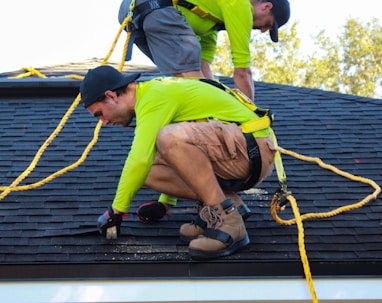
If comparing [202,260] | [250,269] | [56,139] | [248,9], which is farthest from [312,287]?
[56,139]

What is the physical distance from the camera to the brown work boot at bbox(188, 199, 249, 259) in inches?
123

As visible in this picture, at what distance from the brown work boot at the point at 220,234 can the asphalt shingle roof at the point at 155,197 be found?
0.16ft

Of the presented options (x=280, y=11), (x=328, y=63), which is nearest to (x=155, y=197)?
(x=280, y=11)

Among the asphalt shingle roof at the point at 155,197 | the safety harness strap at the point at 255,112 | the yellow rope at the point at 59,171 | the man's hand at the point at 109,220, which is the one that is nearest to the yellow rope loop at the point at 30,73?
the asphalt shingle roof at the point at 155,197

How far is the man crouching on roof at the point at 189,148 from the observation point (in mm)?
3105

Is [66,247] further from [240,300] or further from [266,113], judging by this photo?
[266,113]

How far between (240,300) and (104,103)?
3.76 feet

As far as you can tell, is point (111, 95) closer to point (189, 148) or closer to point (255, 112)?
point (189, 148)

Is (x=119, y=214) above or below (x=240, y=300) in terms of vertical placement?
above

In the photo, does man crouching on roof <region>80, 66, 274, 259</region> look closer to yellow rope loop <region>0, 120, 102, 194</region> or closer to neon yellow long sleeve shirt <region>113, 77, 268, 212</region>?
neon yellow long sleeve shirt <region>113, 77, 268, 212</region>

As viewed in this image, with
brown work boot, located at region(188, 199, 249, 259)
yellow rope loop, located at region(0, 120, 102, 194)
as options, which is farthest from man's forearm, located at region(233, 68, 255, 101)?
yellow rope loop, located at region(0, 120, 102, 194)

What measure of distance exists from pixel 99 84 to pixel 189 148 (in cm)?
54

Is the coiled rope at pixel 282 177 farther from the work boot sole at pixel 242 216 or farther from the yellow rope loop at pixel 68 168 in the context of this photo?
the work boot sole at pixel 242 216

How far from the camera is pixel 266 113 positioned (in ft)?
11.5
